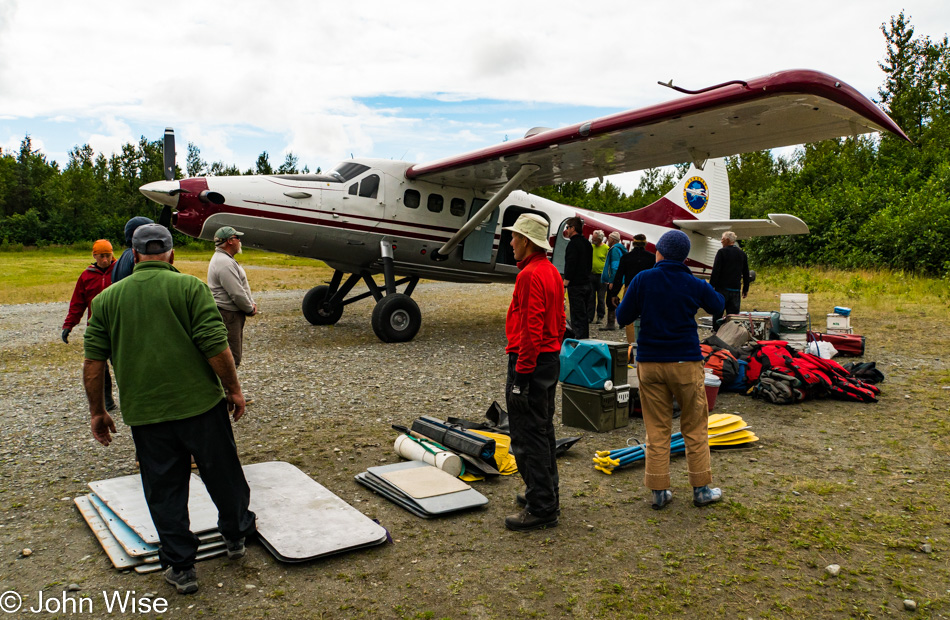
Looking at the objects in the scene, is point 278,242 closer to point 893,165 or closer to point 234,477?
point 234,477

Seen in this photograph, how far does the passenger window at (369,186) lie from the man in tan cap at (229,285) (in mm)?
5190

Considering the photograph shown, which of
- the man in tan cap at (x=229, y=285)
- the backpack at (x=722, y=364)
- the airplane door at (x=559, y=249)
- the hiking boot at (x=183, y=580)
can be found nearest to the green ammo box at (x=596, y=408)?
the backpack at (x=722, y=364)

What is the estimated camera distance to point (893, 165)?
3177 cm

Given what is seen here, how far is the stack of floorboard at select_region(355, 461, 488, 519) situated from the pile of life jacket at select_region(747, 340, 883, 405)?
4.22 m

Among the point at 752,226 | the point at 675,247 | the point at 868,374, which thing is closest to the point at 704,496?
the point at 675,247

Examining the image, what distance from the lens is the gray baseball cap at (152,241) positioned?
10.6ft

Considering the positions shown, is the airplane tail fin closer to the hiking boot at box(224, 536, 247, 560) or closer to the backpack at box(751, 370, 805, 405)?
the backpack at box(751, 370, 805, 405)

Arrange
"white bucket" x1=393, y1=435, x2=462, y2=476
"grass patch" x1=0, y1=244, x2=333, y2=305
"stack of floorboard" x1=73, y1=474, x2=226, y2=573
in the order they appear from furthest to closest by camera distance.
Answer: "grass patch" x1=0, y1=244, x2=333, y2=305, "white bucket" x1=393, y1=435, x2=462, y2=476, "stack of floorboard" x1=73, y1=474, x2=226, y2=573

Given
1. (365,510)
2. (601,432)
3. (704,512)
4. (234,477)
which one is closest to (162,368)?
(234,477)

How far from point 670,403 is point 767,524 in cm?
95

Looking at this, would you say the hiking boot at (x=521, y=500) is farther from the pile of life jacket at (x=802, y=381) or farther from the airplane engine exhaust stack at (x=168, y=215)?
the airplane engine exhaust stack at (x=168, y=215)

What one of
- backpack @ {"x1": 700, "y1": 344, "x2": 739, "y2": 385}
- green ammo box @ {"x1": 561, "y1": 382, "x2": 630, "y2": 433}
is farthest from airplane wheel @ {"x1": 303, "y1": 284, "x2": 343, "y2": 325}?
backpack @ {"x1": 700, "y1": 344, "x2": 739, "y2": 385}

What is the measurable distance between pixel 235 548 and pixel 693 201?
14465 mm

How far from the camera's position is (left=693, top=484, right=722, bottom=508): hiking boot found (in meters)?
4.29
